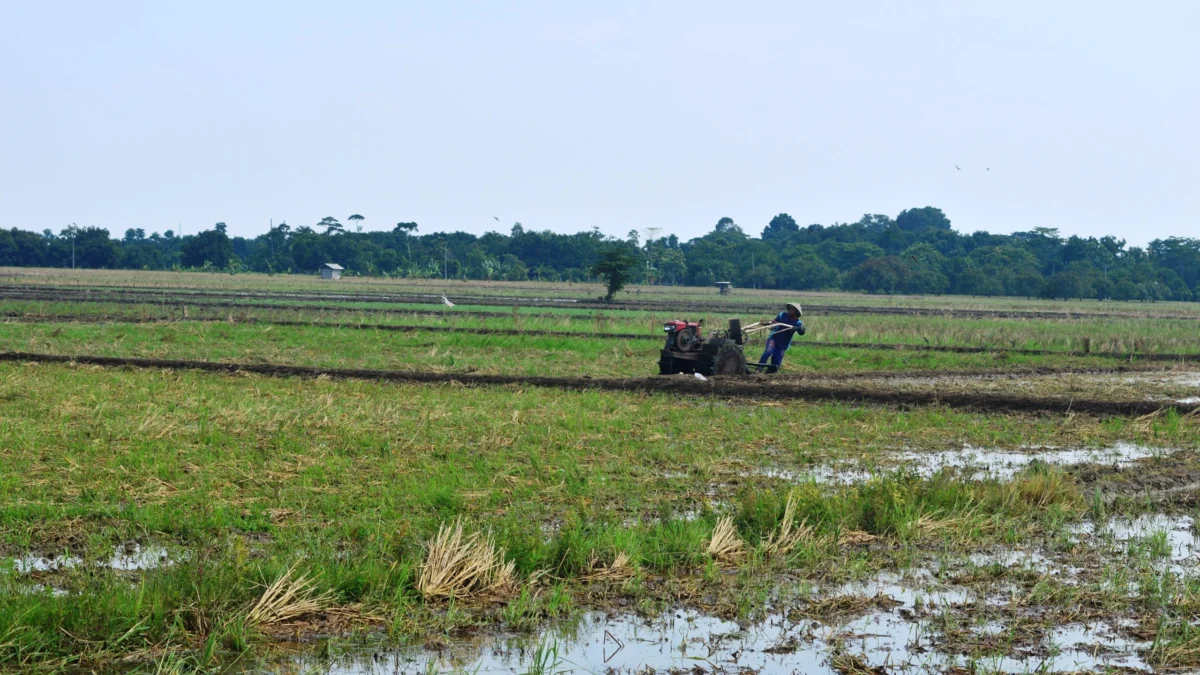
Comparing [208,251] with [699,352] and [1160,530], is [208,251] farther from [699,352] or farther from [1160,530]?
[1160,530]

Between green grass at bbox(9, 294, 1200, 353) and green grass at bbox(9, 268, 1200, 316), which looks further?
green grass at bbox(9, 268, 1200, 316)

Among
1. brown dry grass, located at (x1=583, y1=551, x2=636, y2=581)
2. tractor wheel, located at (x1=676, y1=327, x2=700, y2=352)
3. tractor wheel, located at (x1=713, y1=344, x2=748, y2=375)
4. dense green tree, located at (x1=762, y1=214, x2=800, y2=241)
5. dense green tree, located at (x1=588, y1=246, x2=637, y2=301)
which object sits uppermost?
dense green tree, located at (x1=762, y1=214, x2=800, y2=241)

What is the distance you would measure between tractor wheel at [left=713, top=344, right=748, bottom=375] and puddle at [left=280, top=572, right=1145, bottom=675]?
40.4 feet

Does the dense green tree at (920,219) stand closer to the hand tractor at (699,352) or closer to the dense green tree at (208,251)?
the dense green tree at (208,251)

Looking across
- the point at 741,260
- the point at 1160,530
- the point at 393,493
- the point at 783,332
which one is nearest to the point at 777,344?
the point at 783,332

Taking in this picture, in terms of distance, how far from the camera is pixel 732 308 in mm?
52344

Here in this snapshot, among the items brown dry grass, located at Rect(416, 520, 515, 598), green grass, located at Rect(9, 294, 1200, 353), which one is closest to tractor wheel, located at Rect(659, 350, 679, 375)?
green grass, located at Rect(9, 294, 1200, 353)

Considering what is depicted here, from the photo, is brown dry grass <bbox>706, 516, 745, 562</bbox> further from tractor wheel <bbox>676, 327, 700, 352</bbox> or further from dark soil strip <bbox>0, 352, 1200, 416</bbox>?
tractor wheel <bbox>676, 327, 700, 352</bbox>

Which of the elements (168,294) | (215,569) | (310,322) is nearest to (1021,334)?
(310,322)

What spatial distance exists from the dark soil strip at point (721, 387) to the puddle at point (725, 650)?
10.4m

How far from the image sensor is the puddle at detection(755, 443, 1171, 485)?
1070 centimetres

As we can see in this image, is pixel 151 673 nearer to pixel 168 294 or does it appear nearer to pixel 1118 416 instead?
pixel 1118 416

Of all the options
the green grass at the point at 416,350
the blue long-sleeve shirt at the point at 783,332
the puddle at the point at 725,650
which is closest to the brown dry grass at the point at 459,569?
the puddle at the point at 725,650

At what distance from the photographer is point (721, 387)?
17547 mm
